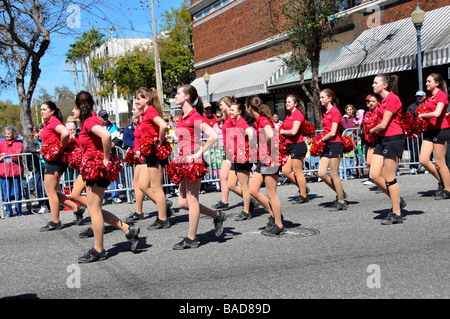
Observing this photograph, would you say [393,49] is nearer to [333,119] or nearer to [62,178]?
[333,119]

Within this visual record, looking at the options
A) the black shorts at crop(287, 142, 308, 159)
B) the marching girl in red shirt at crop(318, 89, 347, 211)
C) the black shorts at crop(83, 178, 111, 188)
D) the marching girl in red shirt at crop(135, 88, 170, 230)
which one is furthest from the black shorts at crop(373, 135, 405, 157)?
the black shorts at crop(83, 178, 111, 188)

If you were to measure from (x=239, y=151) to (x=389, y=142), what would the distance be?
2182 millimetres

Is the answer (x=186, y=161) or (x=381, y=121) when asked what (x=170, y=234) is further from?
(x=381, y=121)

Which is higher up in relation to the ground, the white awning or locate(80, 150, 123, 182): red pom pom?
the white awning

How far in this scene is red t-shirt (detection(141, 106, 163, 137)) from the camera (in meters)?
7.38

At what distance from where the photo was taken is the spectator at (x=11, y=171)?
1054 cm

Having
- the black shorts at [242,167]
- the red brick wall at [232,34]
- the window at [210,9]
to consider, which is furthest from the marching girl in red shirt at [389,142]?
the window at [210,9]

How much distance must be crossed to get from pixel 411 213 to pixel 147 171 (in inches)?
165

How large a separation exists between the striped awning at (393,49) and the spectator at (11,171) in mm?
11933

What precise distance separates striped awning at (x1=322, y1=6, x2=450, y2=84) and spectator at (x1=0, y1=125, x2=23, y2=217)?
11933 millimetres

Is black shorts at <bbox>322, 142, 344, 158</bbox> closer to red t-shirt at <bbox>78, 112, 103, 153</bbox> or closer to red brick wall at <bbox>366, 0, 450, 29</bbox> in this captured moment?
red t-shirt at <bbox>78, 112, 103, 153</bbox>

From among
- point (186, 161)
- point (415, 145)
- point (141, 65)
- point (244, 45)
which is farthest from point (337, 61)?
point (141, 65)

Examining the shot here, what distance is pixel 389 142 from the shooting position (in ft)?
23.2

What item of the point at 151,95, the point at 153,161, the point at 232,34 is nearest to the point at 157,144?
the point at 153,161
